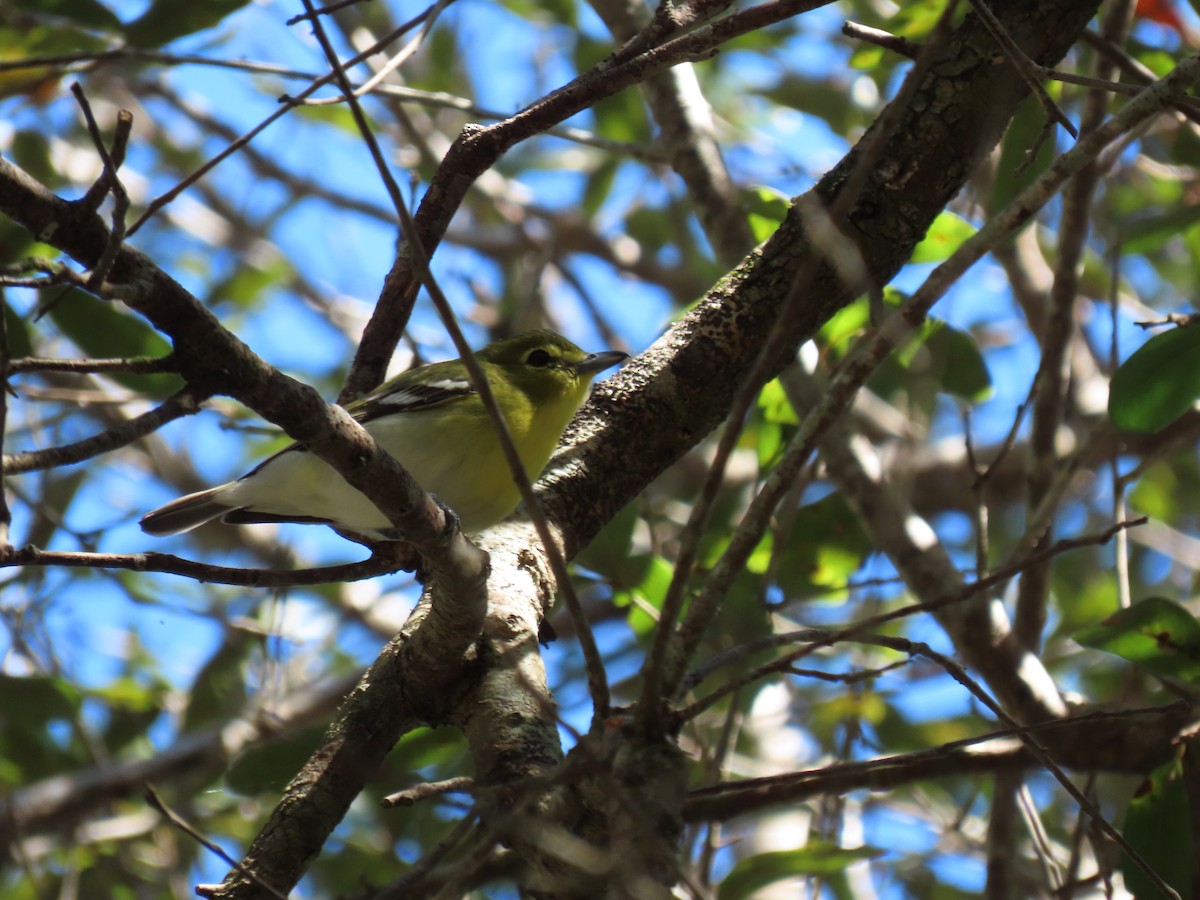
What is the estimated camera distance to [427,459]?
13.0 ft

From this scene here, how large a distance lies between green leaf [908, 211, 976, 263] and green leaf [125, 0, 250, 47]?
242 cm

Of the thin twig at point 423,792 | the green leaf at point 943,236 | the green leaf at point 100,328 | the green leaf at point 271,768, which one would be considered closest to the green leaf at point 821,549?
the green leaf at point 943,236

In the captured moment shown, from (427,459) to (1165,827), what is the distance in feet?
8.14

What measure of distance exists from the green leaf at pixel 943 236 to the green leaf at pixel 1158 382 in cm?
87

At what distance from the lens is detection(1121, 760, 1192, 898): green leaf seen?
9.74ft

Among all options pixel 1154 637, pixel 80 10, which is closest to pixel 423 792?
pixel 1154 637

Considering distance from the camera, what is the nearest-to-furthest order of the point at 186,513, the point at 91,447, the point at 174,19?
the point at 91,447, the point at 174,19, the point at 186,513

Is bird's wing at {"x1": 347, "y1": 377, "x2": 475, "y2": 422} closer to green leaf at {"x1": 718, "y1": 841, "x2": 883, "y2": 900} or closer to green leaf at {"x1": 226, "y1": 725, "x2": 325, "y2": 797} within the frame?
green leaf at {"x1": 226, "y1": 725, "x2": 325, "y2": 797}

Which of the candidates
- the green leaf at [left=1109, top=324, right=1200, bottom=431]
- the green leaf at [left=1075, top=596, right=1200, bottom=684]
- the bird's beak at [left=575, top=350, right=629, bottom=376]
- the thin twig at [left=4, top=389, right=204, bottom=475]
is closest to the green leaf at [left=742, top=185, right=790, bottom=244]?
the bird's beak at [left=575, top=350, right=629, bottom=376]

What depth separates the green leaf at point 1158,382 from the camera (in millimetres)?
3121

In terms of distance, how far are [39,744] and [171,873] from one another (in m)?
0.90

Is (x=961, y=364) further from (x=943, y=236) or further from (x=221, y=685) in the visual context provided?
(x=221, y=685)

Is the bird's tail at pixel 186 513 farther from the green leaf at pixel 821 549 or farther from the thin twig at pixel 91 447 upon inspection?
the thin twig at pixel 91 447

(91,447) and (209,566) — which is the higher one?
(209,566)
